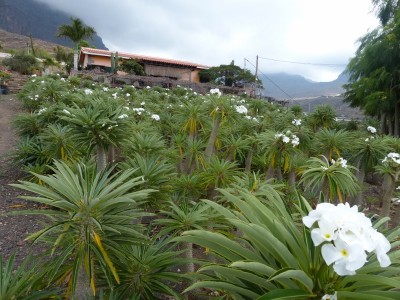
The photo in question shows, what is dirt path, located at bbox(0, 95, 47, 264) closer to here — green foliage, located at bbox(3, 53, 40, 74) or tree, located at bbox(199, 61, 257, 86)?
green foliage, located at bbox(3, 53, 40, 74)

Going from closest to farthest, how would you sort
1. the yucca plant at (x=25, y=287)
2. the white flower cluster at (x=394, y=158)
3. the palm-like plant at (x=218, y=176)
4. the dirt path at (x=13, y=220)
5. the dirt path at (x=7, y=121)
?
the yucca plant at (x=25, y=287)
the dirt path at (x=13, y=220)
the white flower cluster at (x=394, y=158)
the palm-like plant at (x=218, y=176)
the dirt path at (x=7, y=121)

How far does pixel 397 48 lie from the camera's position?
32.8 feet

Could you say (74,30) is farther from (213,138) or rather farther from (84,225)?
(84,225)

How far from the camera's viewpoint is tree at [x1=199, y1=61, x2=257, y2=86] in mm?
30125

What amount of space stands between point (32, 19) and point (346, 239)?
151 metres

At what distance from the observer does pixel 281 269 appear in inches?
49.6

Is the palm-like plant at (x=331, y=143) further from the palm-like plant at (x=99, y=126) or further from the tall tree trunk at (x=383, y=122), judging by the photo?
the tall tree trunk at (x=383, y=122)

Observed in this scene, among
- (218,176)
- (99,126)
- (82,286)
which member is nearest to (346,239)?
(82,286)

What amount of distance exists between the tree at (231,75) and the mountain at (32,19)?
69.7m

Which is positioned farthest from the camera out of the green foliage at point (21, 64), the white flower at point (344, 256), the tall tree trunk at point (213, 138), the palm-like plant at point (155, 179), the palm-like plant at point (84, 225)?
the green foliage at point (21, 64)

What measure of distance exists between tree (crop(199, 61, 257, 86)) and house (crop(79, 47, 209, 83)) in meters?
2.49

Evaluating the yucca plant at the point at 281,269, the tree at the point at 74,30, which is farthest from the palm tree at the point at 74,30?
the yucca plant at the point at 281,269

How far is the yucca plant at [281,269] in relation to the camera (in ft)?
4.10

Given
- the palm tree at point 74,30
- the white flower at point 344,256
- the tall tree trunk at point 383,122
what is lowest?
the white flower at point 344,256
